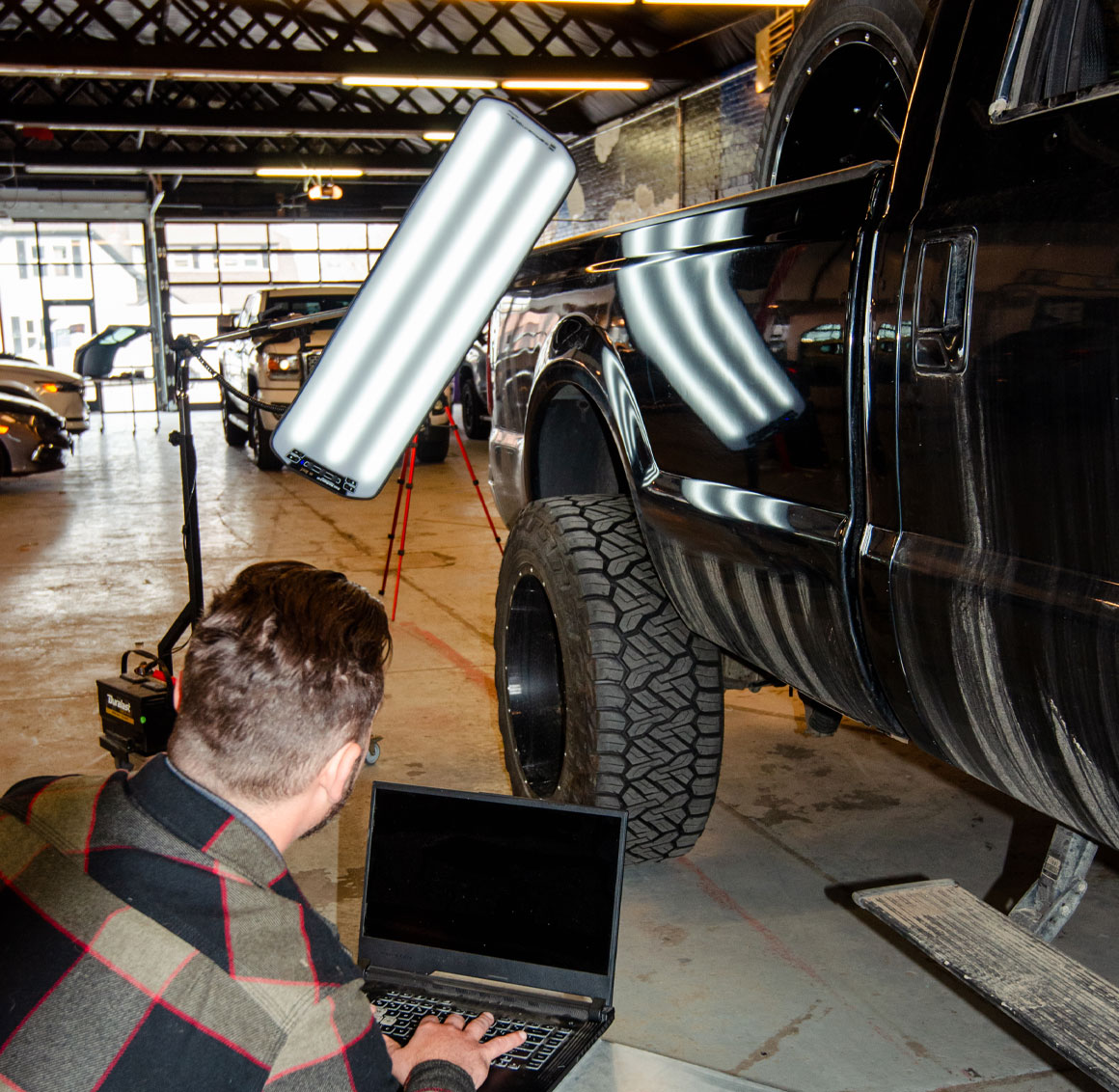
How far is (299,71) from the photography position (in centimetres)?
1349

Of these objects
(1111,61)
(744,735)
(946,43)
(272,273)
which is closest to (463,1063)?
(946,43)

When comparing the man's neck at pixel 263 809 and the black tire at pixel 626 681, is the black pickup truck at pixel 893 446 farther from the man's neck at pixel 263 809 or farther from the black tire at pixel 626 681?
the man's neck at pixel 263 809

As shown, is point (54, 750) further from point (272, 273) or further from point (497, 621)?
point (272, 273)

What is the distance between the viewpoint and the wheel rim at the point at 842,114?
8.59 feet

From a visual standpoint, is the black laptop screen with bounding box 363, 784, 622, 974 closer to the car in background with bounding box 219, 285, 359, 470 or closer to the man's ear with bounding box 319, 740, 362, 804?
the man's ear with bounding box 319, 740, 362, 804

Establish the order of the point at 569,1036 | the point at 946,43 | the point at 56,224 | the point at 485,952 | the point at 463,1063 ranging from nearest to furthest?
the point at 463,1063, the point at 946,43, the point at 569,1036, the point at 485,952, the point at 56,224

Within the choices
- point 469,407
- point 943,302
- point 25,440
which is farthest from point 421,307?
point 469,407

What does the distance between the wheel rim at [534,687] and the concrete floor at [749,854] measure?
0.42m

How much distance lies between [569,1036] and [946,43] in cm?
160

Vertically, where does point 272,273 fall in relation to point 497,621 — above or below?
above

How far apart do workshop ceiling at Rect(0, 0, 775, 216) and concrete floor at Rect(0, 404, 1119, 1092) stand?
27.1 feet

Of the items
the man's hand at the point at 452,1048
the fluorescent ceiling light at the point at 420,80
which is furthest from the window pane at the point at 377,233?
the man's hand at the point at 452,1048

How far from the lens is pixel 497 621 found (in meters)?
3.32

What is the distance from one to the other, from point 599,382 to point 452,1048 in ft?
5.28
